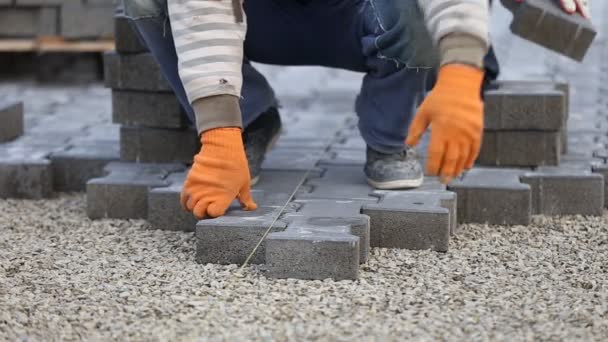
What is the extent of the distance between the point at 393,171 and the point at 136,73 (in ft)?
2.98

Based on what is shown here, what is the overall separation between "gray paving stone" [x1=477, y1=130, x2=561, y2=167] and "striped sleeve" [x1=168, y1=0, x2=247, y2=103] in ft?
3.54

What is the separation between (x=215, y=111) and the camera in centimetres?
249

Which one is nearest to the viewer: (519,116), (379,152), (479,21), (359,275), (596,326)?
(596,326)

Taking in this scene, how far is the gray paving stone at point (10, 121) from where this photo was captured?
3736 mm

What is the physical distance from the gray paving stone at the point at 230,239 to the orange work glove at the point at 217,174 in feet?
0.15

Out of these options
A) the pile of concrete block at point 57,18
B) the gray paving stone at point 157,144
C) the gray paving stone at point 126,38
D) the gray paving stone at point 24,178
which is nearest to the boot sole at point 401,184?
the gray paving stone at point 157,144

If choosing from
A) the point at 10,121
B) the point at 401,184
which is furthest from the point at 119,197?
the point at 10,121

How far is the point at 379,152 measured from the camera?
9.67 feet

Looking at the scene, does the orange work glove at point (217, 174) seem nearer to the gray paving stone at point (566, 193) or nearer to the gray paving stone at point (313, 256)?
the gray paving stone at point (313, 256)

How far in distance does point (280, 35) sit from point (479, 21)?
799mm

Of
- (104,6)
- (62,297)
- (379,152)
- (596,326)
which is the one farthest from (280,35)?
(104,6)

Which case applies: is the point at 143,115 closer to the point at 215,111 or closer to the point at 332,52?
the point at 332,52

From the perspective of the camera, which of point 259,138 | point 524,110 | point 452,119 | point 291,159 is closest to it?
point 452,119

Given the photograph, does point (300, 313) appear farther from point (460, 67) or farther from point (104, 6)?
point (104, 6)
